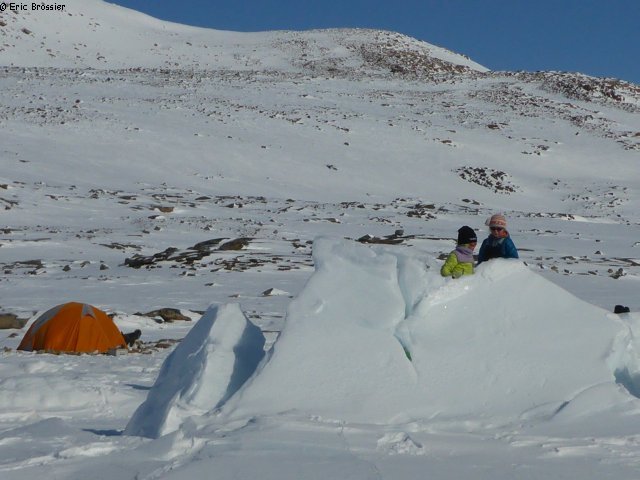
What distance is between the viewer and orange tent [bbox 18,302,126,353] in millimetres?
10562

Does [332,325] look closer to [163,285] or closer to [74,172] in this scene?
[163,285]

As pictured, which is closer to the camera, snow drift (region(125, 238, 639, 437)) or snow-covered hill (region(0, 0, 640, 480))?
snow-covered hill (region(0, 0, 640, 480))

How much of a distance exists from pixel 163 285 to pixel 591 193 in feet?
76.6

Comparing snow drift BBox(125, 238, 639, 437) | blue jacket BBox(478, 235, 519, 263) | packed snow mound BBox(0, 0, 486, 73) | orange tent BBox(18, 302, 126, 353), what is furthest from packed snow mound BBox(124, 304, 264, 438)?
packed snow mound BBox(0, 0, 486, 73)

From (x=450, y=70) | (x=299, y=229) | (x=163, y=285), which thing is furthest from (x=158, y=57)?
(x=163, y=285)

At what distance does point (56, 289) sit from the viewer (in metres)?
15.0

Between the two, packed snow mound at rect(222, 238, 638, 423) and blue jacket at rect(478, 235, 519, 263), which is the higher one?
blue jacket at rect(478, 235, 519, 263)

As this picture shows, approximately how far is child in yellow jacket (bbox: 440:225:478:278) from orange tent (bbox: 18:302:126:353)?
550 cm

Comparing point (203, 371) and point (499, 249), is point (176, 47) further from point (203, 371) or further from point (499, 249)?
point (203, 371)

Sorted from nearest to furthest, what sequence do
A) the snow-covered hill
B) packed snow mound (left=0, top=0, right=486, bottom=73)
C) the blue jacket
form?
1. the snow-covered hill
2. the blue jacket
3. packed snow mound (left=0, top=0, right=486, bottom=73)

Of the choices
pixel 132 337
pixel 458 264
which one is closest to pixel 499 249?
pixel 458 264

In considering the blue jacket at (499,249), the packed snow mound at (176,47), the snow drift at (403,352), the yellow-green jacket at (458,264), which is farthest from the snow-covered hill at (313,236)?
the blue jacket at (499,249)

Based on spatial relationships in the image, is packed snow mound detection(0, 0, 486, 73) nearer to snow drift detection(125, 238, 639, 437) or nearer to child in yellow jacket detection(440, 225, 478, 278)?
child in yellow jacket detection(440, 225, 478, 278)

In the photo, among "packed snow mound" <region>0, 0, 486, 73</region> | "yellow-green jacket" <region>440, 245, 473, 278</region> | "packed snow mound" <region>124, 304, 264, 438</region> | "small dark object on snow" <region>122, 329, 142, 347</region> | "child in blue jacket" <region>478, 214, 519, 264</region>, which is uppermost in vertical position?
"packed snow mound" <region>0, 0, 486, 73</region>
